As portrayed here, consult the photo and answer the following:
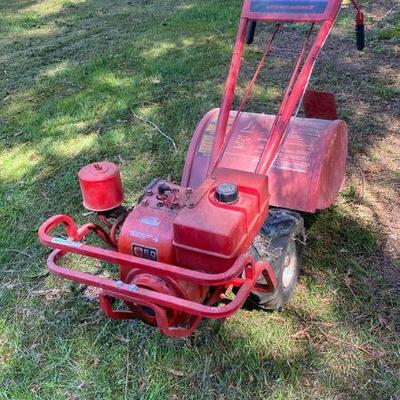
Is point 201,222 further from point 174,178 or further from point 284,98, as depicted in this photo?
point 174,178

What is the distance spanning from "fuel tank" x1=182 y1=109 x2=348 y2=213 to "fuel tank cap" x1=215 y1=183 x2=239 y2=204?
0.59m

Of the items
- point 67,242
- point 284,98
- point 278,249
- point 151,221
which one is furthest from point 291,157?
point 67,242

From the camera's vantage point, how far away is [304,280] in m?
2.77

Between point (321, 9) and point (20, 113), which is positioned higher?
point (321, 9)

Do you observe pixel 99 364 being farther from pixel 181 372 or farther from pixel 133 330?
pixel 181 372

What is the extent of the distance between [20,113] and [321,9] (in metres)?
3.20

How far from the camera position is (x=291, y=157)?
8.47 feet

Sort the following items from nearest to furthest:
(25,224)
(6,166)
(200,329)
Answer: (200,329) < (25,224) < (6,166)

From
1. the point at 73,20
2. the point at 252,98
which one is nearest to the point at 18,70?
the point at 73,20

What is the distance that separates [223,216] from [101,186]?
0.64m

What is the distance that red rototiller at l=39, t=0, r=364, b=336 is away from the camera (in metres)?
1.92

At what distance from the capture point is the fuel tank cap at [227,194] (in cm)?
198

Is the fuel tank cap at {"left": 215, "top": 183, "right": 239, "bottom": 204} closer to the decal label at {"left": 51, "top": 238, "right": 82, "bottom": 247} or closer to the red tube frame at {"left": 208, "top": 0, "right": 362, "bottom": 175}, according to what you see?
the red tube frame at {"left": 208, "top": 0, "right": 362, "bottom": 175}

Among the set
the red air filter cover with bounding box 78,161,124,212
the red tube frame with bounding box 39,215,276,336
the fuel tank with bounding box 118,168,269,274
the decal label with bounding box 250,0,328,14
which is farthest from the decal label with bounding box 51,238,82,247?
the decal label with bounding box 250,0,328,14
